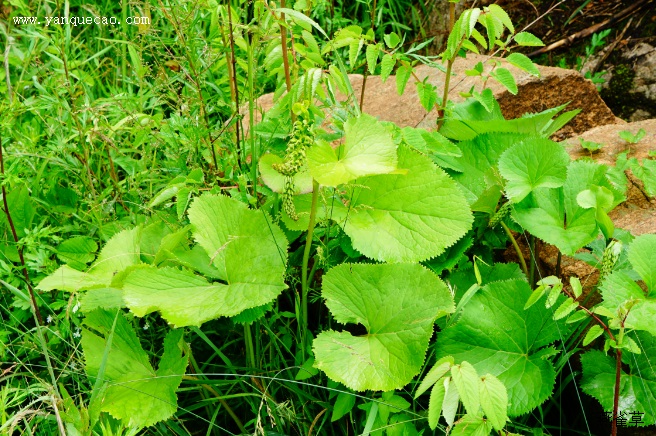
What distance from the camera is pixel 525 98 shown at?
2.39m

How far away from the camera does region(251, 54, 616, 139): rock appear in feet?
7.73

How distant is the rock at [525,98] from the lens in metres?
2.36

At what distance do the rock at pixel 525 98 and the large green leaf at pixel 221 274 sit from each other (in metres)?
0.94

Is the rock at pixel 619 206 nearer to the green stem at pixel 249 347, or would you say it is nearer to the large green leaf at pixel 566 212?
the large green leaf at pixel 566 212

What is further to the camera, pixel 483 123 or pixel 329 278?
pixel 483 123

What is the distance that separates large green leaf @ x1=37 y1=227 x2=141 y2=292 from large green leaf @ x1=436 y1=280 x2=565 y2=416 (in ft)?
2.57

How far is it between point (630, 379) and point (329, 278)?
71cm

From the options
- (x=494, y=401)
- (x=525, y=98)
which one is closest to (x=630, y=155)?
(x=525, y=98)

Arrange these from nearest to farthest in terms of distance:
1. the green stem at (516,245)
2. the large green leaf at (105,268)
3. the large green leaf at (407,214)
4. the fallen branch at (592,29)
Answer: the large green leaf at (105,268)
the large green leaf at (407,214)
the green stem at (516,245)
the fallen branch at (592,29)

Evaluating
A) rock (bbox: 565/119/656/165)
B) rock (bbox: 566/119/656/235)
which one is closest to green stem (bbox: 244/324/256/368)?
rock (bbox: 566/119/656/235)

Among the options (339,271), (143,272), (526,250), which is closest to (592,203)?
(526,250)

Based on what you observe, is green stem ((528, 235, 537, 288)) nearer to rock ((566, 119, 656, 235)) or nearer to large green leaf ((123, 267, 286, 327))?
rock ((566, 119, 656, 235))

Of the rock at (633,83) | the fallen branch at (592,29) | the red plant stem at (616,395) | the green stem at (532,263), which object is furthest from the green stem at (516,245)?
the fallen branch at (592,29)

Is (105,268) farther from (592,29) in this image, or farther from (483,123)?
(592,29)
